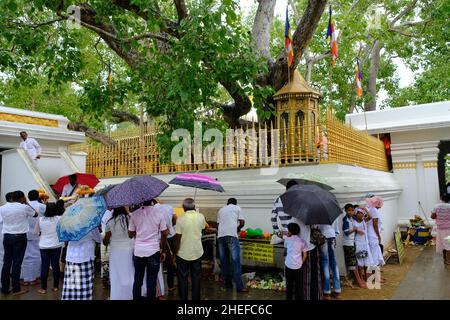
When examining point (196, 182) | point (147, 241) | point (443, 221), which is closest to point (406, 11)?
point (443, 221)

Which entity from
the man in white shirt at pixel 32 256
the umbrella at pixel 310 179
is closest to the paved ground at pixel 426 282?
the umbrella at pixel 310 179

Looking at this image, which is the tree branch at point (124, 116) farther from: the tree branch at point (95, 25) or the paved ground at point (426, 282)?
the paved ground at point (426, 282)

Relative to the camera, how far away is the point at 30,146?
10.5m

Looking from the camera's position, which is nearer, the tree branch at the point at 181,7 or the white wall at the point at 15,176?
the tree branch at the point at 181,7

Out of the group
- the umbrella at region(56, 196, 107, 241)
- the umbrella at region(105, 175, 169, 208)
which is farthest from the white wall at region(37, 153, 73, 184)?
the umbrella at region(105, 175, 169, 208)

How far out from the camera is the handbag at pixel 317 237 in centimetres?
504

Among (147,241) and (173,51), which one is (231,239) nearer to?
(147,241)

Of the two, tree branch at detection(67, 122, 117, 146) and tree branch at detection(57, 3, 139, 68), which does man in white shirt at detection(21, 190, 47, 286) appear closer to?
tree branch at detection(57, 3, 139, 68)

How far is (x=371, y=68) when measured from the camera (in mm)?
19906

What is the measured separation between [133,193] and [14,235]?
2716mm

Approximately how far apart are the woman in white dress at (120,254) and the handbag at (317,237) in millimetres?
2438

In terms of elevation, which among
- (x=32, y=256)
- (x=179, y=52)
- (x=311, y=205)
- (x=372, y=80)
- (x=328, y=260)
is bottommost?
(x=32, y=256)

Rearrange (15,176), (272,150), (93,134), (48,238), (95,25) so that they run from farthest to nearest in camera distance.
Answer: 1. (93,134)
2. (15,176)
3. (95,25)
4. (272,150)
5. (48,238)
